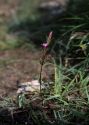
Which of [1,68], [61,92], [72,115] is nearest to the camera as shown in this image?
[72,115]

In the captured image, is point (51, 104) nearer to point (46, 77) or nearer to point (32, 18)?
point (46, 77)

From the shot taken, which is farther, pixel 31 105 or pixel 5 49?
pixel 5 49

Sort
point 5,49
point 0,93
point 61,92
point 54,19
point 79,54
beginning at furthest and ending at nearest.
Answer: point 54,19, point 5,49, point 79,54, point 0,93, point 61,92

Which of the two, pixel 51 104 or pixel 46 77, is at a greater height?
pixel 46 77

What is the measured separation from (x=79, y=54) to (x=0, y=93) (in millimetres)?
737

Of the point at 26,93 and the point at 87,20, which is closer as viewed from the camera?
the point at 26,93

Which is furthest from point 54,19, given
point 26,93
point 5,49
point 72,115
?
point 72,115

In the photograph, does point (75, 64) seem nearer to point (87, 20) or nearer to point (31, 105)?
point (87, 20)

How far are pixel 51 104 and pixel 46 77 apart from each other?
1.65 ft

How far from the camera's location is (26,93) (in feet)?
9.35

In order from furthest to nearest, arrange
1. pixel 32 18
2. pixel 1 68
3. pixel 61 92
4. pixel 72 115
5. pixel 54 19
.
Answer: pixel 32 18 < pixel 54 19 < pixel 1 68 < pixel 61 92 < pixel 72 115

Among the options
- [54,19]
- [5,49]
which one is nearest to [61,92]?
[5,49]

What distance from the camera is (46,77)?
3.15 metres

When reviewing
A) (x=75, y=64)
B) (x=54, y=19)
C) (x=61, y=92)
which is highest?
(x=54, y=19)
